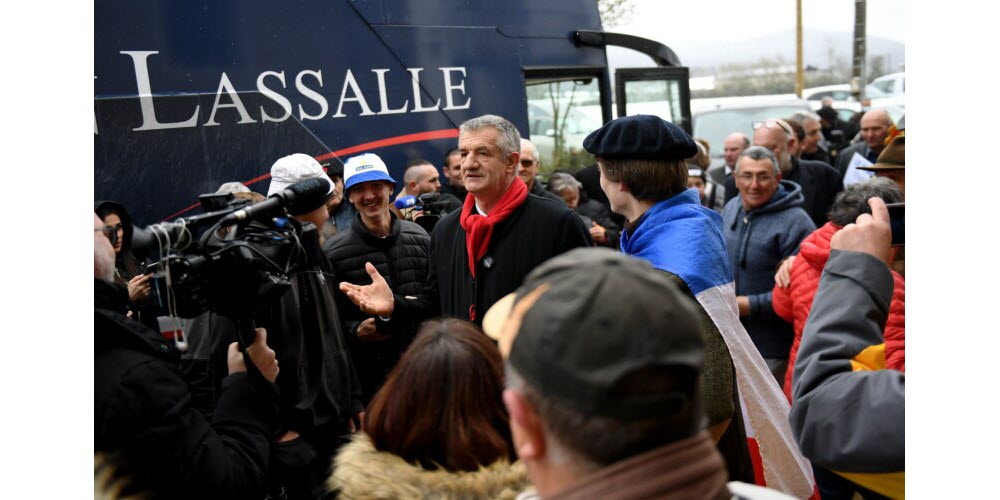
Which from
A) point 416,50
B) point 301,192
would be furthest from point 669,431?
point 416,50

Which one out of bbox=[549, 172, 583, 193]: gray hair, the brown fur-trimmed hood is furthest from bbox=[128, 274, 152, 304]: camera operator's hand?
bbox=[549, 172, 583, 193]: gray hair

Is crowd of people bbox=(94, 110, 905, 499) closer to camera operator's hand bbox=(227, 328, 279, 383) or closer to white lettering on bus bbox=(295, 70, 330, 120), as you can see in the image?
camera operator's hand bbox=(227, 328, 279, 383)

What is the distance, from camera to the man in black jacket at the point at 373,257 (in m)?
4.03

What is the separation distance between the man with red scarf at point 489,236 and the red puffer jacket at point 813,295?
0.93 meters

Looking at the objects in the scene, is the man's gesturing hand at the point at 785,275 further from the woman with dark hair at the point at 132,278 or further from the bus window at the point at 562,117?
the bus window at the point at 562,117

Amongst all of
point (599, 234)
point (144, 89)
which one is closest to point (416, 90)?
point (599, 234)

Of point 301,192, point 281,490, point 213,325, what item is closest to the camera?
point 301,192

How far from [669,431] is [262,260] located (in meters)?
1.46

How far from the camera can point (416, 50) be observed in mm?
6113

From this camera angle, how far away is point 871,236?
1.89 meters

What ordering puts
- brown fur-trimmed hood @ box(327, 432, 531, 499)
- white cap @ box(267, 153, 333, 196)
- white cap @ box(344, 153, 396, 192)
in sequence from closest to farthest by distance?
brown fur-trimmed hood @ box(327, 432, 531, 499), white cap @ box(267, 153, 333, 196), white cap @ box(344, 153, 396, 192)

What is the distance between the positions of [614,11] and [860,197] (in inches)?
749

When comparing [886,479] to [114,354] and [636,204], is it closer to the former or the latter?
[636,204]

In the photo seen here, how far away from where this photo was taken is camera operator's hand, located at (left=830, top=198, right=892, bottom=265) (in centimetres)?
188
